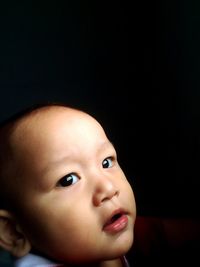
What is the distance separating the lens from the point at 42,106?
0.90 m

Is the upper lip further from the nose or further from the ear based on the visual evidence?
the ear

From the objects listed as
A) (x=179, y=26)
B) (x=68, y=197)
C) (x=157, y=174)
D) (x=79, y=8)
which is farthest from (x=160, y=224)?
(x=79, y=8)

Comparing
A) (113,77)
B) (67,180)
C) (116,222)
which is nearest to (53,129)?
(67,180)

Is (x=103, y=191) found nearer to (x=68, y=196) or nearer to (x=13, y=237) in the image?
(x=68, y=196)

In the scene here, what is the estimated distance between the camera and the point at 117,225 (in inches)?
30.4

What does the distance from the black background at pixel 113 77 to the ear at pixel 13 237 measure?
1.46 ft

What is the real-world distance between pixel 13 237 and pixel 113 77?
0.55 m

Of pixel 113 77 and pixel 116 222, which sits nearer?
pixel 116 222

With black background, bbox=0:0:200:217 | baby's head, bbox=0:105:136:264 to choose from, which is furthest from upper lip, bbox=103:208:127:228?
black background, bbox=0:0:200:217

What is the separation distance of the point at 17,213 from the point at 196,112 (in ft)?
1.51

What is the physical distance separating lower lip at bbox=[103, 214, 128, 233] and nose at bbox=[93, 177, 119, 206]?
4cm

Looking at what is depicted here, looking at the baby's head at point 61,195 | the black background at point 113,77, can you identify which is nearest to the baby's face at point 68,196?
the baby's head at point 61,195

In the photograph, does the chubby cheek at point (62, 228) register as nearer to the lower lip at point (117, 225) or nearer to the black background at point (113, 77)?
the lower lip at point (117, 225)

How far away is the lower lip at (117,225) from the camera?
2.52 ft
